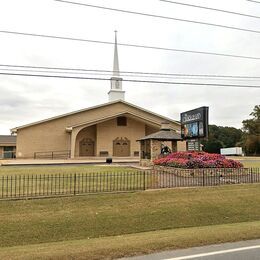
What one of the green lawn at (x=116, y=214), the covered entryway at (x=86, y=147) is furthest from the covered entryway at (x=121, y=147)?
the green lawn at (x=116, y=214)

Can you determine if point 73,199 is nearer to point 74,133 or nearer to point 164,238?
point 164,238

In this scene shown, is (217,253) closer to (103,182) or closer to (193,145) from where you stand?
(103,182)

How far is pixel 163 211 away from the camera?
483 inches

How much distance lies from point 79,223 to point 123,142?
133 ft

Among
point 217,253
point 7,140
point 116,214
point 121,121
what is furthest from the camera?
point 7,140

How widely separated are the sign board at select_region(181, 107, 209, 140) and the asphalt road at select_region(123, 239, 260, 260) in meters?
19.7

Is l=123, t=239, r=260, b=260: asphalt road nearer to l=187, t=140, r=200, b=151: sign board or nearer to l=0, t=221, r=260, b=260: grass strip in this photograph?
l=0, t=221, r=260, b=260: grass strip

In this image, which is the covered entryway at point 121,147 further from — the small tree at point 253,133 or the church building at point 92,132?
the small tree at point 253,133

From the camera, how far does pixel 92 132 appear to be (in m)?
51.0

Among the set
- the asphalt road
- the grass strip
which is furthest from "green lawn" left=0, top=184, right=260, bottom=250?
the asphalt road

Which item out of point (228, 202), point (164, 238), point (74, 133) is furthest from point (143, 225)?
point (74, 133)

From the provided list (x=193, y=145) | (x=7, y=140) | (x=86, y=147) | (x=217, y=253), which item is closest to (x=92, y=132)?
(x=86, y=147)

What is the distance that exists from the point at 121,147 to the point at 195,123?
23576 millimetres

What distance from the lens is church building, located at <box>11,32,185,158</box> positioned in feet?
155
